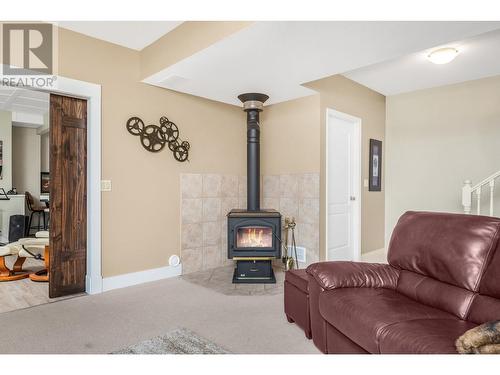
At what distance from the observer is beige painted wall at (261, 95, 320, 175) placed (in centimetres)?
420

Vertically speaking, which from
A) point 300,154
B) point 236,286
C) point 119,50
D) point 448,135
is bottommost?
point 236,286

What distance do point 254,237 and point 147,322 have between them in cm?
168

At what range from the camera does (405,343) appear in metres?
1.42

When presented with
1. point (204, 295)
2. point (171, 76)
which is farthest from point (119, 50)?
point (204, 295)

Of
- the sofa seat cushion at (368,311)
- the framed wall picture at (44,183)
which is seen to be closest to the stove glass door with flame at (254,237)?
the sofa seat cushion at (368,311)

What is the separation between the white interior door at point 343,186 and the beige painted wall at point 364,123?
141 millimetres

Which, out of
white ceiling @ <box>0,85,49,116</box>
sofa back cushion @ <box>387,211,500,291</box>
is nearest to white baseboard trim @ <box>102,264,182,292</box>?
sofa back cushion @ <box>387,211,500,291</box>

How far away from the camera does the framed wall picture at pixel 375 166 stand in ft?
16.8

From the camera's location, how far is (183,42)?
3.03m

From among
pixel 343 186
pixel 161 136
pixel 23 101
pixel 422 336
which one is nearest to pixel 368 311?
pixel 422 336

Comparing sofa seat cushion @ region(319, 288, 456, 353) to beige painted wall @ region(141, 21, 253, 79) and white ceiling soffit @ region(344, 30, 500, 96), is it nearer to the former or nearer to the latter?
beige painted wall @ region(141, 21, 253, 79)

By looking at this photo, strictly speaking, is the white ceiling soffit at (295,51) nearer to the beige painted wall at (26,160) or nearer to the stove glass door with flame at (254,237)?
the stove glass door with flame at (254,237)

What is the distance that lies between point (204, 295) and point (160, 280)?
2.57 ft
